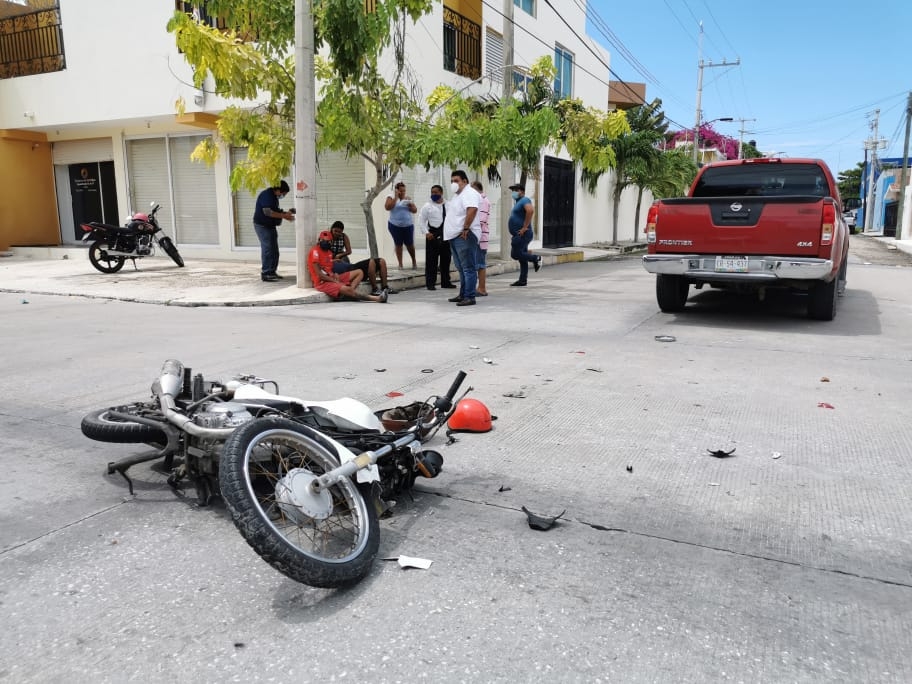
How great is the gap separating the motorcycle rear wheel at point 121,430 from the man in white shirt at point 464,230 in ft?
22.9

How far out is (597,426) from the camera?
473 centimetres

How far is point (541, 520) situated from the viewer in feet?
10.8

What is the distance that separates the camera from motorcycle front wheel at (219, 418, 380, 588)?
2.52 meters

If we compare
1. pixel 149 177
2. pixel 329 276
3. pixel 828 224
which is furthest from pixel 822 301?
pixel 149 177

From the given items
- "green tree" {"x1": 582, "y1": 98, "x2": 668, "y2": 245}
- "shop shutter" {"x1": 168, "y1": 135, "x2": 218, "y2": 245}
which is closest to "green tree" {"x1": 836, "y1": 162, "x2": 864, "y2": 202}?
"green tree" {"x1": 582, "y1": 98, "x2": 668, "y2": 245}

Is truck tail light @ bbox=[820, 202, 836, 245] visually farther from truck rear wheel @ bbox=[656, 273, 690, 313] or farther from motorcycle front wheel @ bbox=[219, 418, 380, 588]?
motorcycle front wheel @ bbox=[219, 418, 380, 588]

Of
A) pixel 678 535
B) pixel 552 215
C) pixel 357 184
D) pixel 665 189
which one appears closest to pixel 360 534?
pixel 678 535

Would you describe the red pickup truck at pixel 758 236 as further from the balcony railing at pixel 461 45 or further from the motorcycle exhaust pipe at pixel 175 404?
the balcony railing at pixel 461 45

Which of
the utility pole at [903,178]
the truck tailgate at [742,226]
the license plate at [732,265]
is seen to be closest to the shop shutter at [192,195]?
the truck tailgate at [742,226]

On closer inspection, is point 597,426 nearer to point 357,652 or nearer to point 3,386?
point 357,652

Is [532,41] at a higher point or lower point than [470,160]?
higher

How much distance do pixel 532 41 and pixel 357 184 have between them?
893 centimetres

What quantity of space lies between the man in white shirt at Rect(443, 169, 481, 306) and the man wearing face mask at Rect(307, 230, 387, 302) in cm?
156

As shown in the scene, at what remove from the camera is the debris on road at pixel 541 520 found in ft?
10.6
